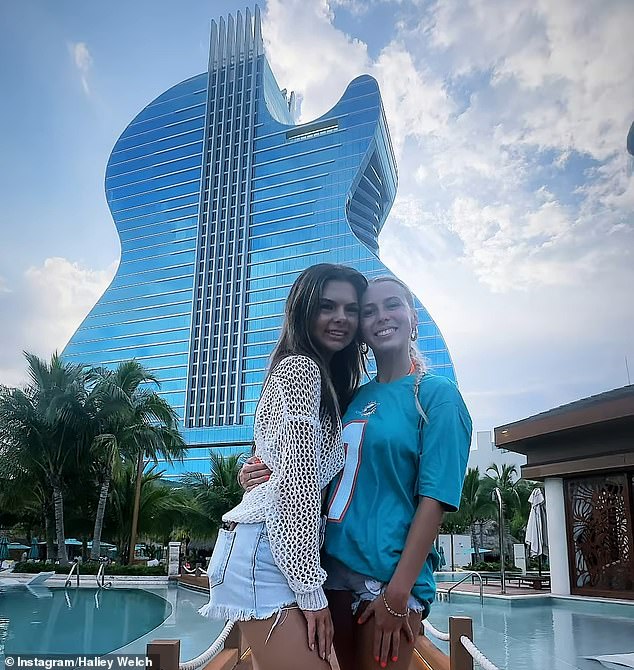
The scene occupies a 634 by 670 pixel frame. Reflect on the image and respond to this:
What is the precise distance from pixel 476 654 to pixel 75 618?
8.97 metres

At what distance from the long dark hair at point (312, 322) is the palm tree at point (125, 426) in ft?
54.3

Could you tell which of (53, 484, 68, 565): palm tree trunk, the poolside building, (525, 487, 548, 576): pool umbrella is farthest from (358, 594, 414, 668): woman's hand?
(53, 484, 68, 565): palm tree trunk

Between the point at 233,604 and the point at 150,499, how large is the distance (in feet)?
68.4

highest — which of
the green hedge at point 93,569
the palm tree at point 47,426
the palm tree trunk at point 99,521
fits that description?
the palm tree at point 47,426

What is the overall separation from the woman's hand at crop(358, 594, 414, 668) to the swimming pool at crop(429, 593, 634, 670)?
164 inches

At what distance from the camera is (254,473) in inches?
61.9

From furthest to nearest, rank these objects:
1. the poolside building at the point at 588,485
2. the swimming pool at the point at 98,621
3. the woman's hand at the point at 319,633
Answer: the poolside building at the point at 588,485
the swimming pool at the point at 98,621
the woman's hand at the point at 319,633

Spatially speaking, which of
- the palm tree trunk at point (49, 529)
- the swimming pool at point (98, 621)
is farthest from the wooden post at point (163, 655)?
the palm tree trunk at point (49, 529)

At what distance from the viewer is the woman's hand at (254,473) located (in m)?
1.55

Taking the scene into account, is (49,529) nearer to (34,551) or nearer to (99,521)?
(99,521)

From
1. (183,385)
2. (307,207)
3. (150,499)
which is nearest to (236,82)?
(307,207)

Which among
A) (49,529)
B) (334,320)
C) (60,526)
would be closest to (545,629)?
(334,320)

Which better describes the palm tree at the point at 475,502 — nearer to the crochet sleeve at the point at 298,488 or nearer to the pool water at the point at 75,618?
the pool water at the point at 75,618

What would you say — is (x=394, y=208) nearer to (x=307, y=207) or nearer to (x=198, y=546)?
(x=307, y=207)
